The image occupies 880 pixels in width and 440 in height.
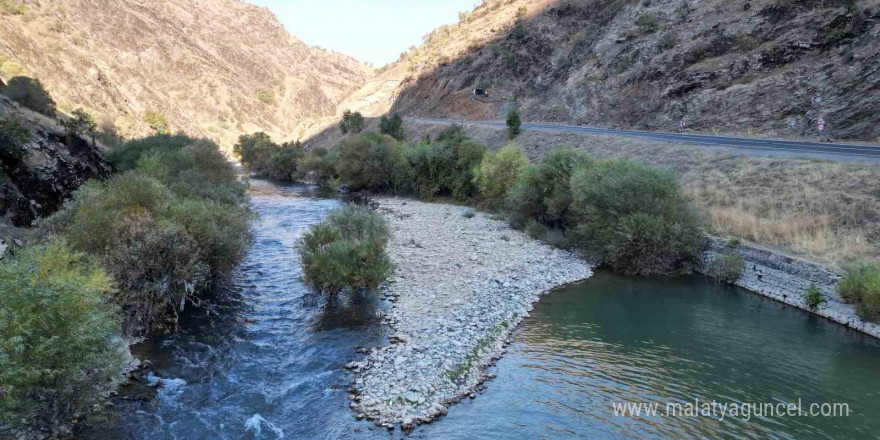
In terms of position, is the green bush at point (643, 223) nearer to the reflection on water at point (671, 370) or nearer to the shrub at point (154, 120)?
the reflection on water at point (671, 370)

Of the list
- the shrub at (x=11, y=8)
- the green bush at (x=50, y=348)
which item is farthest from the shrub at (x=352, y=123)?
the green bush at (x=50, y=348)

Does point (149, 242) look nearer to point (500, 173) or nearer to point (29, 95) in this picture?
point (500, 173)

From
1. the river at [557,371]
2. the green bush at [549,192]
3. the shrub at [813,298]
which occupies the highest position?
the green bush at [549,192]

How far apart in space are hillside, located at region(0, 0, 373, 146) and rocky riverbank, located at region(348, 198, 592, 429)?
1688 inches

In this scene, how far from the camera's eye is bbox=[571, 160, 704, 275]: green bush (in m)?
22.8

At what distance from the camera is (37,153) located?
2302cm

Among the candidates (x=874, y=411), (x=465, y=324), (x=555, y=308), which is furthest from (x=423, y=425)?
(x=874, y=411)

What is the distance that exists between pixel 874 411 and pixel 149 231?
21551 millimetres

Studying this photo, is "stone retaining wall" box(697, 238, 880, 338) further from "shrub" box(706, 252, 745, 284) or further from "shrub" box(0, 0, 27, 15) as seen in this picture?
"shrub" box(0, 0, 27, 15)

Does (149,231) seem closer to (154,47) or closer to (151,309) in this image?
(151,309)

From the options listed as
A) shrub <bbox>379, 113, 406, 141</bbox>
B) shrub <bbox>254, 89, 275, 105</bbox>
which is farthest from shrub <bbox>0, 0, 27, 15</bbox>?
shrub <bbox>254, 89, 275, 105</bbox>

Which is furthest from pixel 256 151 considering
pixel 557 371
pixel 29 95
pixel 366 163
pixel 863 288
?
pixel 863 288

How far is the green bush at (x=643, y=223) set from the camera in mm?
22781

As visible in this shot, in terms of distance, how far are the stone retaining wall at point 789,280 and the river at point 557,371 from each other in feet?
1.75
